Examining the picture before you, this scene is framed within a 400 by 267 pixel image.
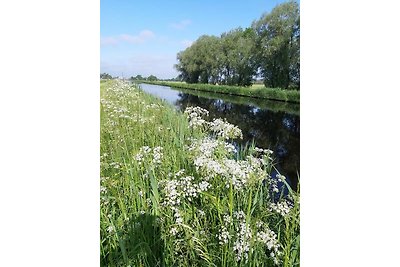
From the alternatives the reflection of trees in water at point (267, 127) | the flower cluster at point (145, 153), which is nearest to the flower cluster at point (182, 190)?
the flower cluster at point (145, 153)

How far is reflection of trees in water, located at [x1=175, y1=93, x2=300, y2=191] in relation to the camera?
2.05 metres

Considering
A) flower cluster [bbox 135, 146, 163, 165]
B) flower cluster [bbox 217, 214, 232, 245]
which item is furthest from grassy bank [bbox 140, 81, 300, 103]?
flower cluster [bbox 217, 214, 232, 245]

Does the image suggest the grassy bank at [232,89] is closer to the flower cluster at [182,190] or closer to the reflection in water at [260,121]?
the reflection in water at [260,121]

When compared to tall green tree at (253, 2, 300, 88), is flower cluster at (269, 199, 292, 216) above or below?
below

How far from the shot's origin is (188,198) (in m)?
1.98

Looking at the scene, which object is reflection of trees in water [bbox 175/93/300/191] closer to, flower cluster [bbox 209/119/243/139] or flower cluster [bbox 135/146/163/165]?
flower cluster [bbox 209/119/243/139]

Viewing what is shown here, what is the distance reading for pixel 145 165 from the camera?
6.78ft

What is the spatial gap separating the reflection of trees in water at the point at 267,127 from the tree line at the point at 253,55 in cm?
13

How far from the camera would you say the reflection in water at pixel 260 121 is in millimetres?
2053

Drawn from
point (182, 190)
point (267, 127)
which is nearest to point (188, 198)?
point (182, 190)

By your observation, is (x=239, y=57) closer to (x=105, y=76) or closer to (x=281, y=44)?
(x=281, y=44)

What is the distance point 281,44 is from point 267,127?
1.24 ft
